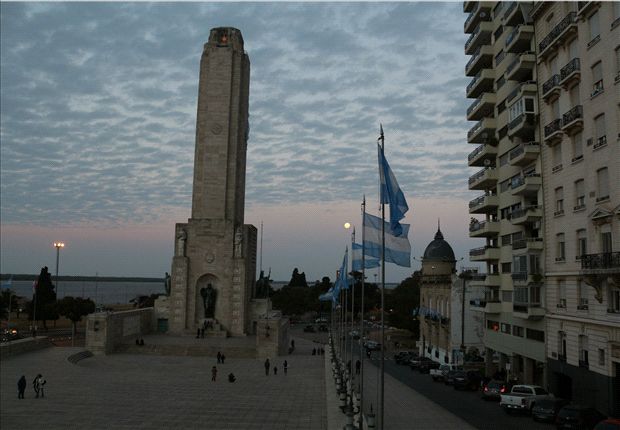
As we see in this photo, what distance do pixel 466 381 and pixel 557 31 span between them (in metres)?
23.0

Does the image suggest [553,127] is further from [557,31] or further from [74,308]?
[74,308]

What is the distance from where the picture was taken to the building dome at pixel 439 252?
7638cm

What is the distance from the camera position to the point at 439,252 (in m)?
76.8

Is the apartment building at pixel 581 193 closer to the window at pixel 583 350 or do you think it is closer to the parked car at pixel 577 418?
the window at pixel 583 350

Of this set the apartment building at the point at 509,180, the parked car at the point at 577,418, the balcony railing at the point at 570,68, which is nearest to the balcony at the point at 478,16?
the apartment building at the point at 509,180

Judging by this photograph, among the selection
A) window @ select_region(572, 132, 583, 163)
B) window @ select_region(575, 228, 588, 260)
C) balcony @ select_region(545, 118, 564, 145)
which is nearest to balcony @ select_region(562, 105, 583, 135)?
window @ select_region(572, 132, 583, 163)

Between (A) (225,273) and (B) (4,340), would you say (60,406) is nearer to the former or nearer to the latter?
(B) (4,340)

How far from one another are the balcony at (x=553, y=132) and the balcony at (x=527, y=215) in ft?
14.3

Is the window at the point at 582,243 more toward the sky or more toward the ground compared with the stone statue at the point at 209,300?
more toward the sky

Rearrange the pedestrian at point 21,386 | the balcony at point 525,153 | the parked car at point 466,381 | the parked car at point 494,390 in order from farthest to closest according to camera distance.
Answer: the parked car at point 466,381 → the balcony at point 525,153 → the parked car at point 494,390 → the pedestrian at point 21,386

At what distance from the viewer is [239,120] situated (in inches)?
2571

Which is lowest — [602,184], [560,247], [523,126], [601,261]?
[601,261]

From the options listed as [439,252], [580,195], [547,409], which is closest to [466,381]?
[547,409]

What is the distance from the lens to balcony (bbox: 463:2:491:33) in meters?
45.9
